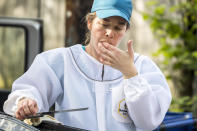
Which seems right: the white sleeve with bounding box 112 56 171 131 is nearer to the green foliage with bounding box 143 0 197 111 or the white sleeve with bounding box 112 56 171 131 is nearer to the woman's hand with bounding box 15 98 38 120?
the woman's hand with bounding box 15 98 38 120

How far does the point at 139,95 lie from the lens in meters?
1.92

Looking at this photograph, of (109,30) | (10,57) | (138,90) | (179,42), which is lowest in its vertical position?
(10,57)

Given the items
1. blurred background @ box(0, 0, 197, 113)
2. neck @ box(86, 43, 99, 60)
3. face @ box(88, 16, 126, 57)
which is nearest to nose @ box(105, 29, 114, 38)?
face @ box(88, 16, 126, 57)

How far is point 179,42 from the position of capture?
6.62 metres

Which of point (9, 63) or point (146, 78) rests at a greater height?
point (146, 78)

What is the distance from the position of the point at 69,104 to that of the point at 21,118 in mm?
277

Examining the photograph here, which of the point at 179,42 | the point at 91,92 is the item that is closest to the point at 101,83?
the point at 91,92

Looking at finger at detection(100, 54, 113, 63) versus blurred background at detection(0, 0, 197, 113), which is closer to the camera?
finger at detection(100, 54, 113, 63)

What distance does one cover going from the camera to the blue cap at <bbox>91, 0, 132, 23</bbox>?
1976 mm

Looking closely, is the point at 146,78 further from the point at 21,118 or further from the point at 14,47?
the point at 14,47

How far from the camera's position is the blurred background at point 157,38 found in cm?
614

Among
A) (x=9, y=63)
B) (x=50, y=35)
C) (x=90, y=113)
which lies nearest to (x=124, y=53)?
(x=90, y=113)

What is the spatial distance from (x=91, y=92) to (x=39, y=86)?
0.74 ft

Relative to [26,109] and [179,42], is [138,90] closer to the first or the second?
[26,109]
